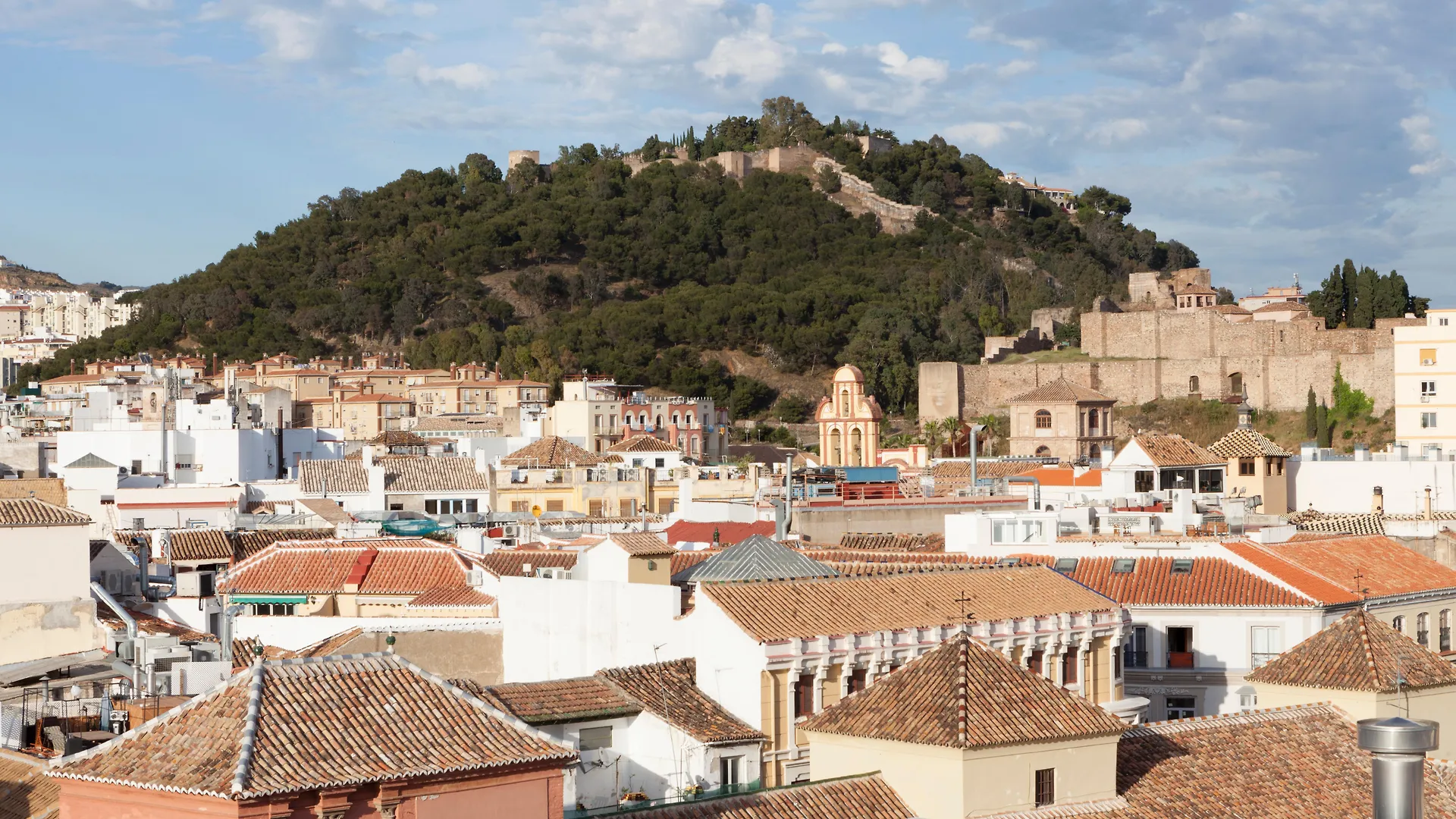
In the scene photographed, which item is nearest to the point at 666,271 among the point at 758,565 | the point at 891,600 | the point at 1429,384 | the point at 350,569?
the point at 1429,384

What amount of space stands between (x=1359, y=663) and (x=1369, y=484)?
930 inches

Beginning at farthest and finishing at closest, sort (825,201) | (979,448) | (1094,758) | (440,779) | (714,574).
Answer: (825,201) → (979,448) → (714,574) → (1094,758) → (440,779)

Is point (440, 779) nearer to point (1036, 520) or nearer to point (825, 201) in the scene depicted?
point (1036, 520)

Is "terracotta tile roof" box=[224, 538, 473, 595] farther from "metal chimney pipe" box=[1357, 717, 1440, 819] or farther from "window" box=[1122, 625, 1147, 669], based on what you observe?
"metal chimney pipe" box=[1357, 717, 1440, 819]

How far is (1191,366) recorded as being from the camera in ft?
242

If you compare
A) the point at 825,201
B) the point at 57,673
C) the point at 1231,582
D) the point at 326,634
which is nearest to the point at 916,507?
the point at 1231,582

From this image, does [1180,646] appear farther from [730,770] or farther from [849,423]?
[849,423]

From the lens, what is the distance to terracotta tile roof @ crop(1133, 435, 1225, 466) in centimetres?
3747

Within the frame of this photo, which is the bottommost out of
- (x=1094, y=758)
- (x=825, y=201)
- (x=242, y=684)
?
(x=1094, y=758)

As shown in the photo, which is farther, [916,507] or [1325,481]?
[1325,481]

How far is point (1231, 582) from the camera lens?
22.0 meters

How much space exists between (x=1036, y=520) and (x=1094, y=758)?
11451 mm

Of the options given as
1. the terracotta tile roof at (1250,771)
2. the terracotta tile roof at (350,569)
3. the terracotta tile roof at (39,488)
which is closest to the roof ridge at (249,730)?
the terracotta tile roof at (1250,771)

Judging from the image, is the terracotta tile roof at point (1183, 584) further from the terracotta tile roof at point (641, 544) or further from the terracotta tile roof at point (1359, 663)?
the terracotta tile roof at point (641, 544)
